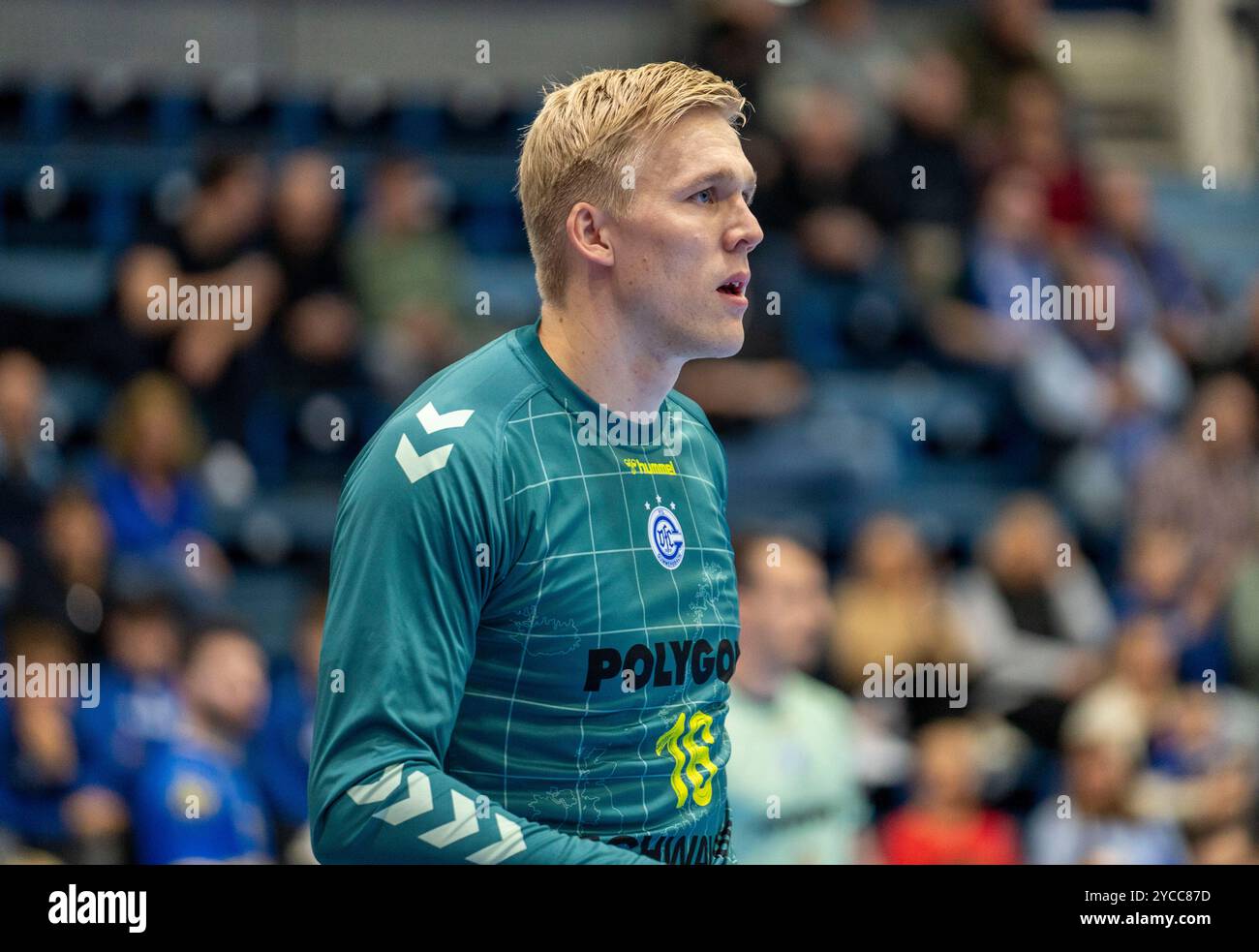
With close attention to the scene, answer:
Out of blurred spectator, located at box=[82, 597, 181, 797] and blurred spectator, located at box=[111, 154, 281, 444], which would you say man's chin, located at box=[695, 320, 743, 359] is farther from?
blurred spectator, located at box=[111, 154, 281, 444]

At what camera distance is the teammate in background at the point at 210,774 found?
4402 mm

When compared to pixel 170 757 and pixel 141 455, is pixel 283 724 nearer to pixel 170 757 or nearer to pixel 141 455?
pixel 170 757

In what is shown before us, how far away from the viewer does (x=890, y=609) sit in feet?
19.3

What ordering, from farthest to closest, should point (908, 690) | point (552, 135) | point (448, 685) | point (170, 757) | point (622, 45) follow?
point (622, 45), point (908, 690), point (170, 757), point (552, 135), point (448, 685)

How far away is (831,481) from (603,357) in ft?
13.9

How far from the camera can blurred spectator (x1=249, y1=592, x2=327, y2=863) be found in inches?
187

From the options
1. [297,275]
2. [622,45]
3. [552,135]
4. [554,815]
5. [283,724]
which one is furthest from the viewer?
[622,45]

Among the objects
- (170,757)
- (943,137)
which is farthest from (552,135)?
(943,137)

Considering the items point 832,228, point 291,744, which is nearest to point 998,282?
point 832,228

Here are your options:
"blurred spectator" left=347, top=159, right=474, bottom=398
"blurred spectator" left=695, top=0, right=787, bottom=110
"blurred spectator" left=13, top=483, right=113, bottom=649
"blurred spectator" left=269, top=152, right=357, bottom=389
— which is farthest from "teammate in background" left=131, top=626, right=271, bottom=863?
"blurred spectator" left=695, top=0, right=787, bottom=110

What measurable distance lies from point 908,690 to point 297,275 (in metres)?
2.76

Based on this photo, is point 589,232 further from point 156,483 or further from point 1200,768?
point 1200,768

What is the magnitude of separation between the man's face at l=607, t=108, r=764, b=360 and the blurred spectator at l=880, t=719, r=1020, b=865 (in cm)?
322

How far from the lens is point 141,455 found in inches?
221
